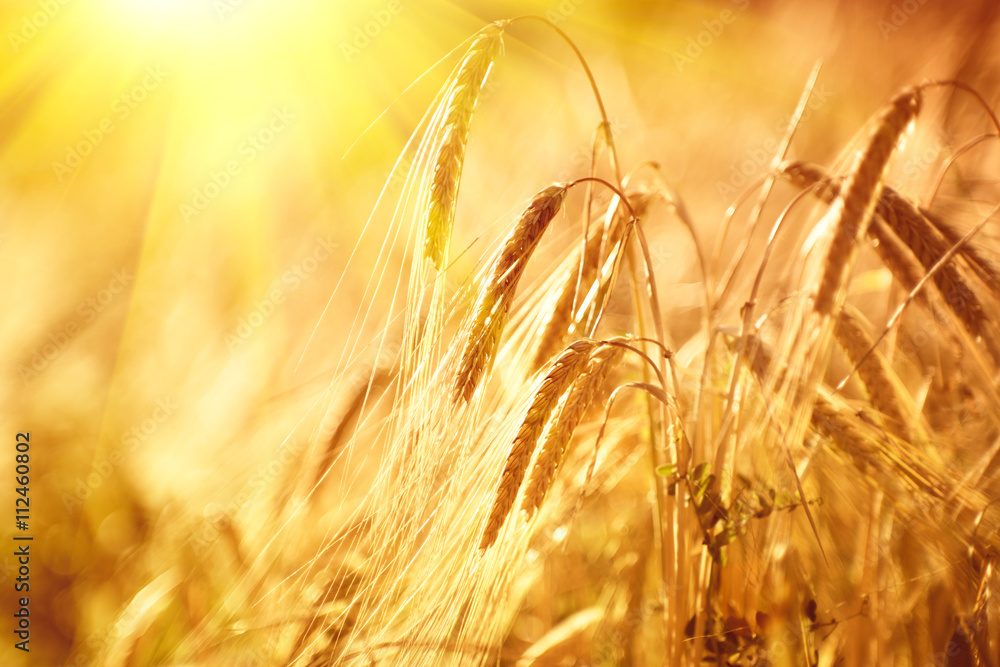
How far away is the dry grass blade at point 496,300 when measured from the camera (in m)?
0.68

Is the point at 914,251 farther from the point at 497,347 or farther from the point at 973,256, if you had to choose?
the point at 497,347

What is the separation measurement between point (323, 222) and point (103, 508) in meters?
1.73

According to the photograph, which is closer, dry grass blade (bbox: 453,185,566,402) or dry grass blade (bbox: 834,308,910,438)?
dry grass blade (bbox: 453,185,566,402)

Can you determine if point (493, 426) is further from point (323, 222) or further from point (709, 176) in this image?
point (709, 176)

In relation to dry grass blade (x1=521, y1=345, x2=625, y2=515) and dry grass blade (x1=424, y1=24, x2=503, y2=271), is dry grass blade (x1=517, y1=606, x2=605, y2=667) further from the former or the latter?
dry grass blade (x1=424, y1=24, x2=503, y2=271)

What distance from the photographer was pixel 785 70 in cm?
329

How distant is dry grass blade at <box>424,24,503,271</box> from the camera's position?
75 centimetres

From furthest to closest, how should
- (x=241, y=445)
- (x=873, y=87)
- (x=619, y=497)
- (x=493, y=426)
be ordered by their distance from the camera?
1. (x=873, y=87)
2. (x=619, y=497)
3. (x=241, y=445)
4. (x=493, y=426)

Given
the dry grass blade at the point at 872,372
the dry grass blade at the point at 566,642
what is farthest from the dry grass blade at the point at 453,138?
the dry grass blade at the point at 566,642

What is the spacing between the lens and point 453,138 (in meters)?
0.80

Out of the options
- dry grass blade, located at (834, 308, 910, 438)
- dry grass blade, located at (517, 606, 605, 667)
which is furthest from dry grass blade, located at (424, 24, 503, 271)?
dry grass blade, located at (517, 606, 605, 667)

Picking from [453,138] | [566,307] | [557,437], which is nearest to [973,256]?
[566,307]

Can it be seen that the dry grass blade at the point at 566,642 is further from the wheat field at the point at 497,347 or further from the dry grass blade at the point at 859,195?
the dry grass blade at the point at 859,195

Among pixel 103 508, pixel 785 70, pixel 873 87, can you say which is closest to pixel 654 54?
pixel 785 70
